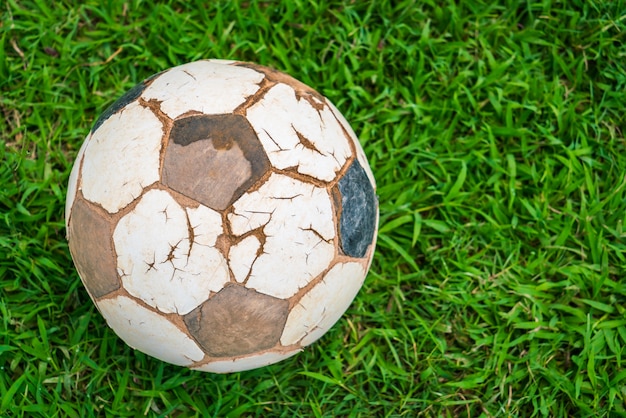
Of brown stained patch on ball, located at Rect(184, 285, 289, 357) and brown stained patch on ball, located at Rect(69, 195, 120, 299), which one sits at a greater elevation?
brown stained patch on ball, located at Rect(69, 195, 120, 299)

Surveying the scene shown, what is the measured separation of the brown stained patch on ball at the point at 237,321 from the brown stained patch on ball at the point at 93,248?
263mm

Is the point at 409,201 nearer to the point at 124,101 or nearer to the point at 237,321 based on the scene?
the point at 237,321

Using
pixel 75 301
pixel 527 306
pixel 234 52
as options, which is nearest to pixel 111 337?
pixel 75 301

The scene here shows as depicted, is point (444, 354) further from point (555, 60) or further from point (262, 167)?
point (555, 60)

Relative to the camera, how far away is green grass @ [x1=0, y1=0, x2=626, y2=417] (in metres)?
2.22

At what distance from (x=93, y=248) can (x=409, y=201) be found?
126 centimetres

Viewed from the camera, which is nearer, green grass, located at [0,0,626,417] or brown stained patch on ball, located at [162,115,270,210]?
brown stained patch on ball, located at [162,115,270,210]

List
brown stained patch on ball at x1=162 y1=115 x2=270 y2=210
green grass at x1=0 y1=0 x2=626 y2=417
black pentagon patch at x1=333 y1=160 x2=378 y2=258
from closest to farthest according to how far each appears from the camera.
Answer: brown stained patch on ball at x1=162 y1=115 x2=270 y2=210 < black pentagon patch at x1=333 y1=160 x2=378 y2=258 < green grass at x1=0 y1=0 x2=626 y2=417

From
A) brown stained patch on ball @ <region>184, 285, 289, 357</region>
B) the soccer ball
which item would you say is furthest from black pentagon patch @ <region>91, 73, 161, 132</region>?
brown stained patch on ball @ <region>184, 285, 289, 357</region>

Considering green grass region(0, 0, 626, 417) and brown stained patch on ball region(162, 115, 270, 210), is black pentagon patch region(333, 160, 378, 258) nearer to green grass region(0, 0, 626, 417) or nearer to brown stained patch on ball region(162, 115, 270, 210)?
brown stained patch on ball region(162, 115, 270, 210)

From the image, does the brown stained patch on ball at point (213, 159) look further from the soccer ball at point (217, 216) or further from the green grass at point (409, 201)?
the green grass at point (409, 201)

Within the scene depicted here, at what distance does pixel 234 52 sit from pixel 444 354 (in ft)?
4.89

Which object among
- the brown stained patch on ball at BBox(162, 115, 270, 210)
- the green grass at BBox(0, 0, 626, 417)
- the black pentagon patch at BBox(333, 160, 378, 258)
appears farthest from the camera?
the green grass at BBox(0, 0, 626, 417)

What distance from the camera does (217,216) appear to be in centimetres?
158
